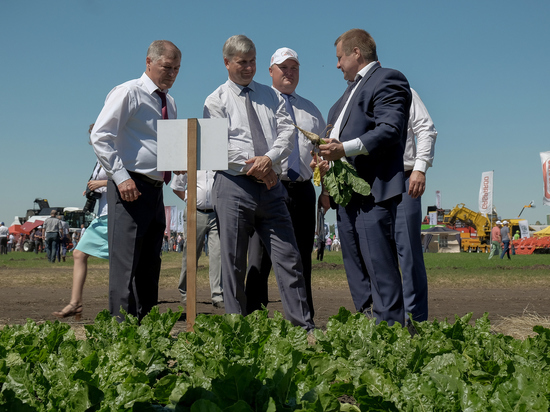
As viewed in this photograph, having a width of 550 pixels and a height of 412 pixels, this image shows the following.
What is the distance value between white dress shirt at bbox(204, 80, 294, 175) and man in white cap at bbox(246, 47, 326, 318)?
13.1 inches

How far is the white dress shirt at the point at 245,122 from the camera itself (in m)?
4.42

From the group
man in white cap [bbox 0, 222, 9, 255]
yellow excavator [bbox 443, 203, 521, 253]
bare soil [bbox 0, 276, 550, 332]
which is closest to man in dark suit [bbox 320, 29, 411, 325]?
bare soil [bbox 0, 276, 550, 332]

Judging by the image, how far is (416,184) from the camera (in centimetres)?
477

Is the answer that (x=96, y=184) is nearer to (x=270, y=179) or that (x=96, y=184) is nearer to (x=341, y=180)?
(x=270, y=179)

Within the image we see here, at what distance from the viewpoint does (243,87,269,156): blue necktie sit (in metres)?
4.53

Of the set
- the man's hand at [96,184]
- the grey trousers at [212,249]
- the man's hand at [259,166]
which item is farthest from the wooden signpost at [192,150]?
the grey trousers at [212,249]

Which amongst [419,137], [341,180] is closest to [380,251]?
[341,180]

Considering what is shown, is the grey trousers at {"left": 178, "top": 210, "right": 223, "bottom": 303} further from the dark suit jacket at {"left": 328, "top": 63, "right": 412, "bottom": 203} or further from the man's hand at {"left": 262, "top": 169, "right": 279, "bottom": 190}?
the dark suit jacket at {"left": 328, "top": 63, "right": 412, "bottom": 203}

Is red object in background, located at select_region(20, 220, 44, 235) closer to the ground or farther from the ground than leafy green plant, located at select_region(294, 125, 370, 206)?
farther from the ground

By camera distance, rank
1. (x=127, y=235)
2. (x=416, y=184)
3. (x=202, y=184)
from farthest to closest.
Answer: (x=202, y=184) → (x=416, y=184) → (x=127, y=235)

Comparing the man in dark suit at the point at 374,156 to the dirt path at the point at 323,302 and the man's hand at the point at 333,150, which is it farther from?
the dirt path at the point at 323,302

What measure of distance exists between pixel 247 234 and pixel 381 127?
1.25 metres

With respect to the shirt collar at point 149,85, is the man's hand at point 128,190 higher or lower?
lower

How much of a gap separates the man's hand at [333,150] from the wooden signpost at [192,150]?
66cm
